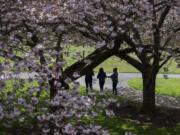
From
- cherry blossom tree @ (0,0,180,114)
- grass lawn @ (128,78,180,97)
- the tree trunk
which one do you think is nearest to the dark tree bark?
cherry blossom tree @ (0,0,180,114)

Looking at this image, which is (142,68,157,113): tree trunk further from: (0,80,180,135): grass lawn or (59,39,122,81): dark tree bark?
(59,39,122,81): dark tree bark

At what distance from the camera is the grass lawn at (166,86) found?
32.8 meters

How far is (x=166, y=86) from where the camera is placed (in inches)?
1447

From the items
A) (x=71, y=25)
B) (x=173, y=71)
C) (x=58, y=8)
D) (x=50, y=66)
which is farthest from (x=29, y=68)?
(x=173, y=71)

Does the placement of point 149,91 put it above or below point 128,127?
above

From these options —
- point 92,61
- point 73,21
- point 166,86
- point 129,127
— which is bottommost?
point 129,127

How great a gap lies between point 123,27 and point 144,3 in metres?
1.53

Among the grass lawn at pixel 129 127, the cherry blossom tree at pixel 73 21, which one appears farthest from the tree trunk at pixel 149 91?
the cherry blossom tree at pixel 73 21

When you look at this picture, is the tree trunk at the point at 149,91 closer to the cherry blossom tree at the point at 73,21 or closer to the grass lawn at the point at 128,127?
the grass lawn at the point at 128,127

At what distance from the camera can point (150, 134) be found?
56.6ft

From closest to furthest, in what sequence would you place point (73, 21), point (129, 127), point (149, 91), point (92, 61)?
point (73, 21) < point (92, 61) < point (129, 127) < point (149, 91)

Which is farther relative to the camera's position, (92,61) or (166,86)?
(166,86)

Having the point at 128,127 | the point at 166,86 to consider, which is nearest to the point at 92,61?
the point at 128,127

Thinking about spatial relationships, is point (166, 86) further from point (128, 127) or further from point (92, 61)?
point (92, 61)
